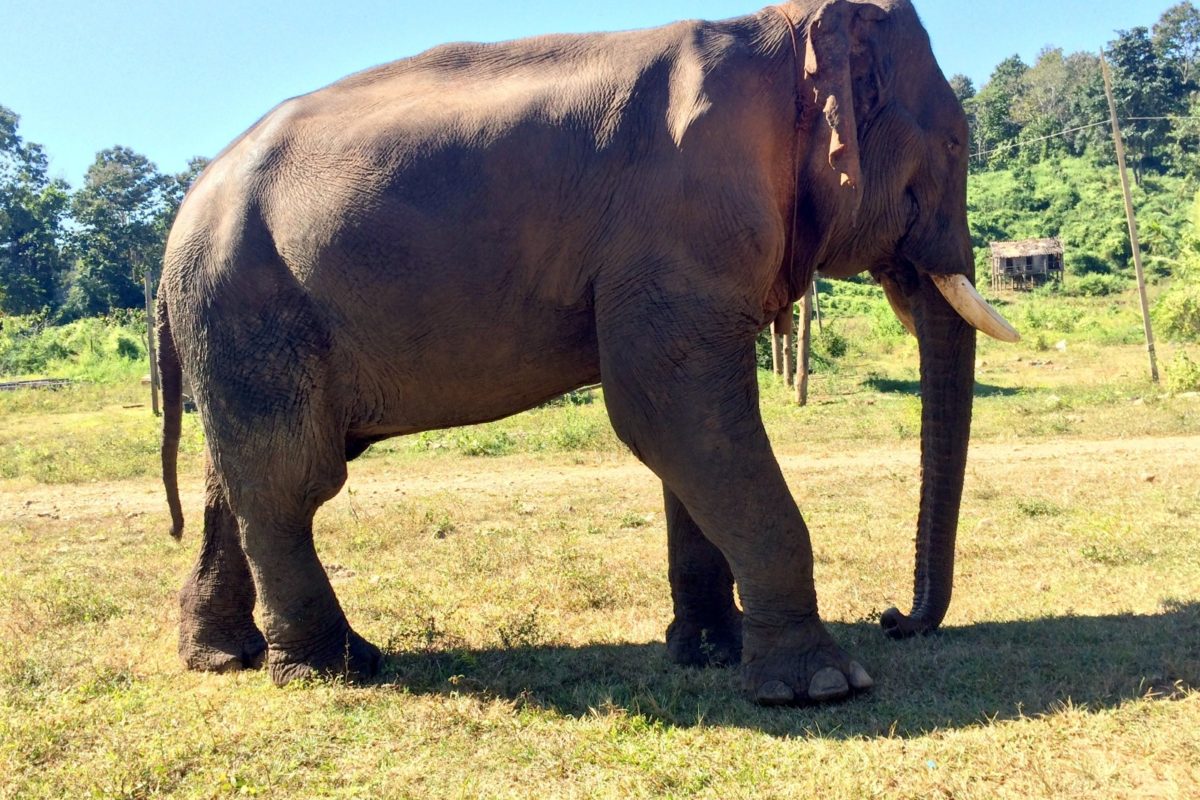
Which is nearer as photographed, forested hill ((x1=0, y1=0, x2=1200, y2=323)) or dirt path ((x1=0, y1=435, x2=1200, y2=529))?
dirt path ((x1=0, y1=435, x2=1200, y2=529))

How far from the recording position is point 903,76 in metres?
4.28

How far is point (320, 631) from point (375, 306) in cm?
147

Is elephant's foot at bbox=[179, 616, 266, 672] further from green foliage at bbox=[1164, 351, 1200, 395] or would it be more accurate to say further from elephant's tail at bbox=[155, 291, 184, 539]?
green foliage at bbox=[1164, 351, 1200, 395]

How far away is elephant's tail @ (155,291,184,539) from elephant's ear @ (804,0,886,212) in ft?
9.92

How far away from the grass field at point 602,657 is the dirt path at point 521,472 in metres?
0.08

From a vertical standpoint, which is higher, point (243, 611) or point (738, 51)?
point (738, 51)

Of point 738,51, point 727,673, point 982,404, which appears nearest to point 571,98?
point 738,51

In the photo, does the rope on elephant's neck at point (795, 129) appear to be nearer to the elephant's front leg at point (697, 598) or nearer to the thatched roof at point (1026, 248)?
the elephant's front leg at point (697, 598)

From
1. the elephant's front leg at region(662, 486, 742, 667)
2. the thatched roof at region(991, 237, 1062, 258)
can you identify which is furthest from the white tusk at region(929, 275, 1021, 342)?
the thatched roof at region(991, 237, 1062, 258)

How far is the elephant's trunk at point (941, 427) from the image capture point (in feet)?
14.5

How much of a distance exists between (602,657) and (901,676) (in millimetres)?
1330

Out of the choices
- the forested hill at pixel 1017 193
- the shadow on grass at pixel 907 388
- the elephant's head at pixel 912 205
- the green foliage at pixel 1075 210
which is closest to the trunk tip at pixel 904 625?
the elephant's head at pixel 912 205

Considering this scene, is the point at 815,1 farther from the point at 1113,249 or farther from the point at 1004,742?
the point at 1113,249

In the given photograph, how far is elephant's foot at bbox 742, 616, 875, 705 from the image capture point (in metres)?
3.88
